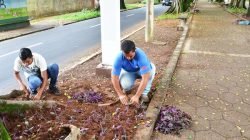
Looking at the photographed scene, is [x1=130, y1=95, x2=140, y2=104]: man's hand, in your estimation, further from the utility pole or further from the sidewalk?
the utility pole

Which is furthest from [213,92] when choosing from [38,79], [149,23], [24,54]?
[149,23]

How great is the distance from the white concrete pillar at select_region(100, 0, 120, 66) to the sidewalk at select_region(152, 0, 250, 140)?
1394 mm

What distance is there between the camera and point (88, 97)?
4812 millimetres

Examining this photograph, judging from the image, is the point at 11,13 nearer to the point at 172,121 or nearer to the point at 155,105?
the point at 155,105

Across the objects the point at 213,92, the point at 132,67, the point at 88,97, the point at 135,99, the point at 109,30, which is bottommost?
the point at 213,92

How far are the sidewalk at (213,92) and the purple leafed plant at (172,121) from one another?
9cm

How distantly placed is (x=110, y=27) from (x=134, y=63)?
162cm

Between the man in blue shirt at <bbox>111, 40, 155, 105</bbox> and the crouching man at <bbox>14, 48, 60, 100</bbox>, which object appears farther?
the crouching man at <bbox>14, 48, 60, 100</bbox>

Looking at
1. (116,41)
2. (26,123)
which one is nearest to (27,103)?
(26,123)

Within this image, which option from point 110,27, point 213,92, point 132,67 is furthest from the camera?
point 110,27

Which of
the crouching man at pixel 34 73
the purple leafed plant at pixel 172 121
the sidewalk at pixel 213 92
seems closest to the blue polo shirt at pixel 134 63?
the purple leafed plant at pixel 172 121

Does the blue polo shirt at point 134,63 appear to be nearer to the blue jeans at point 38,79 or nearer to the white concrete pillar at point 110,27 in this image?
the blue jeans at point 38,79

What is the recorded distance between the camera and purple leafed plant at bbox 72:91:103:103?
188 inches

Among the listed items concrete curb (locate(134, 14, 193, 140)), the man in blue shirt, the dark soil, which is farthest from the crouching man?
concrete curb (locate(134, 14, 193, 140))
